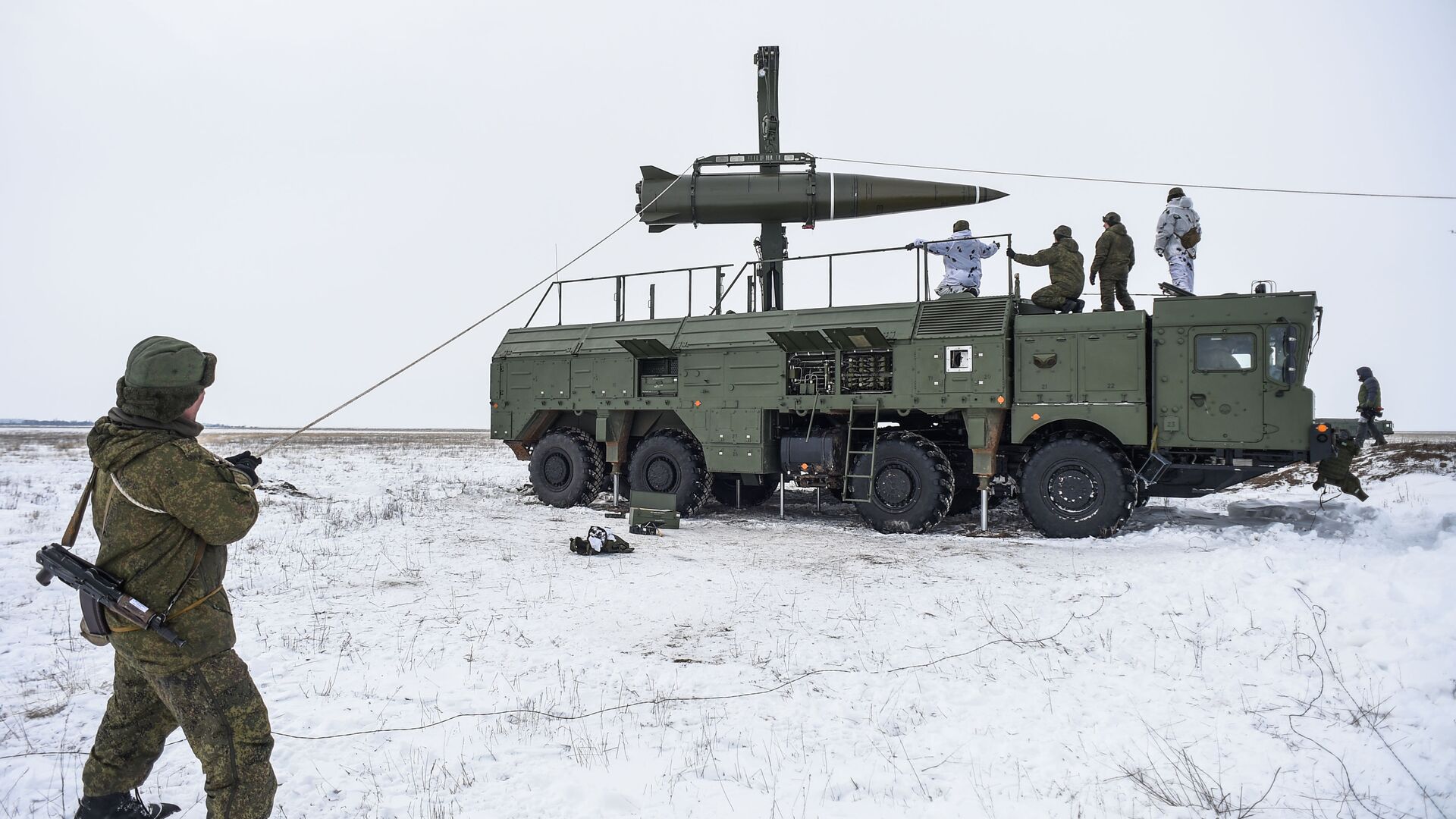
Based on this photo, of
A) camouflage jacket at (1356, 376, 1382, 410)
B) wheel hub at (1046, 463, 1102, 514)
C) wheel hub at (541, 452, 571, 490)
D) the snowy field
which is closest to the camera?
the snowy field

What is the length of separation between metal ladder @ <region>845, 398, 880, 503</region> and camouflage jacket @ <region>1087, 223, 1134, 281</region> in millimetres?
3339

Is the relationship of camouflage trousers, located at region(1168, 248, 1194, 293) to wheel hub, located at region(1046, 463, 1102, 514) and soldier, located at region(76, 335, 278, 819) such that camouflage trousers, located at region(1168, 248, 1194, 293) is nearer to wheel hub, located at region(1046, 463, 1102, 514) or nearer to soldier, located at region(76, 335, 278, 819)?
wheel hub, located at region(1046, 463, 1102, 514)

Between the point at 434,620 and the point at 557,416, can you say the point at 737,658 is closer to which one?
the point at 434,620

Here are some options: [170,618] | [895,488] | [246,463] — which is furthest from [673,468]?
[170,618]

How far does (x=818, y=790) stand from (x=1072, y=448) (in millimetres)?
7618

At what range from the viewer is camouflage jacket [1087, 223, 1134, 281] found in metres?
10.4

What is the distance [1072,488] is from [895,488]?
7.30ft

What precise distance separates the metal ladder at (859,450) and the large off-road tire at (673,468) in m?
2.39

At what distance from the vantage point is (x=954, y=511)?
12625 millimetres

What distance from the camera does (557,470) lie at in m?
14.2

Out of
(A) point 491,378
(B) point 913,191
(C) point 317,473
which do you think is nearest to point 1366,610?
(B) point 913,191

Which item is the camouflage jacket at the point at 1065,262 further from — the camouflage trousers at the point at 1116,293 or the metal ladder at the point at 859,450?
the metal ladder at the point at 859,450

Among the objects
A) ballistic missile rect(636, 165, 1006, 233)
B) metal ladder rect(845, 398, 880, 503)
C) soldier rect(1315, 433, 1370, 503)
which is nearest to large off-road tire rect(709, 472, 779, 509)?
metal ladder rect(845, 398, 880, 503)

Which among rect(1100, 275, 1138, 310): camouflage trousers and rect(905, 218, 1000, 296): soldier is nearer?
rect(1100, 275, 1138, 310): camouflage trousers
